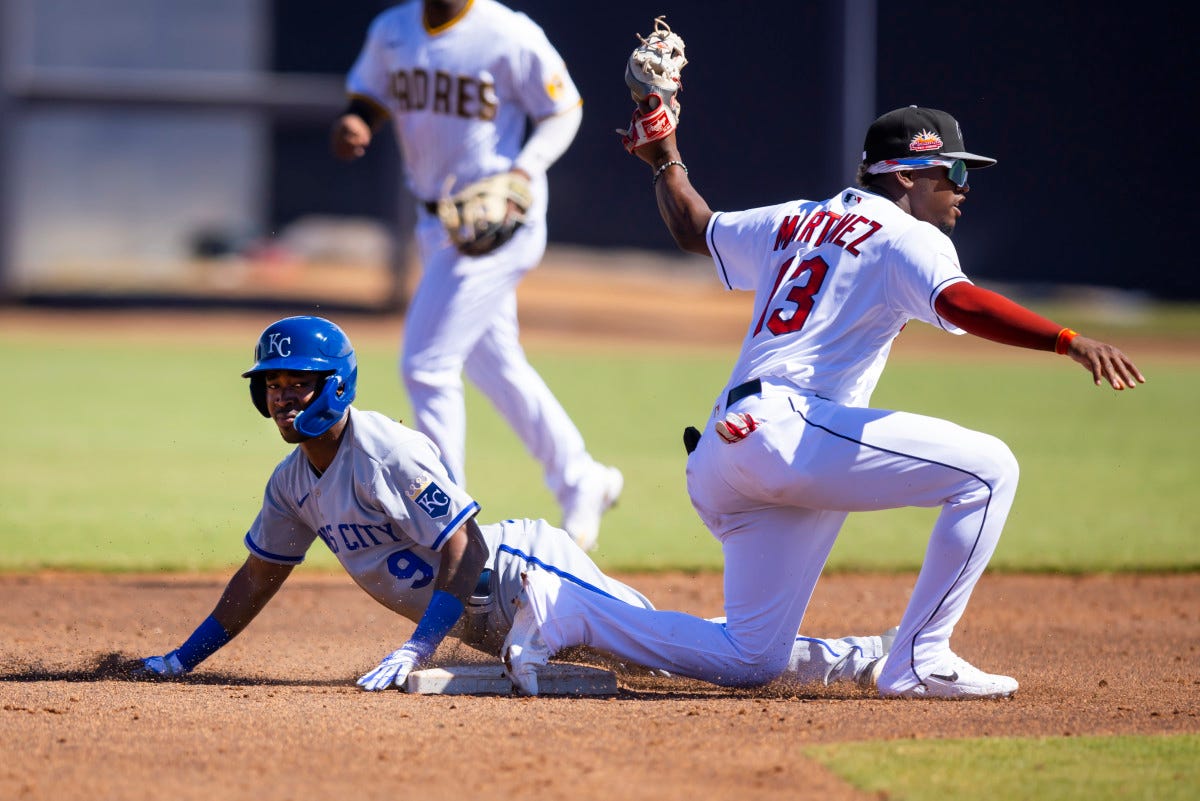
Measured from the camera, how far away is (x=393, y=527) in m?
4.23

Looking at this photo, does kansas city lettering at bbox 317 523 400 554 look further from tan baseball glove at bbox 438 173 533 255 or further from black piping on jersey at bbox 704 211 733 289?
tan baseball glove at bbox 438 173 533 255

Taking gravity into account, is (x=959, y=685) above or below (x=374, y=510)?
below

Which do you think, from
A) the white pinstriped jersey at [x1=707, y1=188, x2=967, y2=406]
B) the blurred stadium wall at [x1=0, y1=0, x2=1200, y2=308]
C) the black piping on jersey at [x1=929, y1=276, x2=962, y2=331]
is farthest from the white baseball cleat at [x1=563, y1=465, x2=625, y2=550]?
the blurred stadium wall at [x1=0, y1=0, x2=1200, y2=308]

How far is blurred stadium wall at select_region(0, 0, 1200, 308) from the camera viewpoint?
21.5 meters

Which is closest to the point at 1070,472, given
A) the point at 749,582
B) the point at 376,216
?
the point at 749,582

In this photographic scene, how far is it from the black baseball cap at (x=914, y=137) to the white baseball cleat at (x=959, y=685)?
1.42 m

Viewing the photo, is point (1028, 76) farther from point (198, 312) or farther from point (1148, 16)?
point (198, 312)

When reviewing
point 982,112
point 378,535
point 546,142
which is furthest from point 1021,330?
point 982,112

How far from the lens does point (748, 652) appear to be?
4.21 m

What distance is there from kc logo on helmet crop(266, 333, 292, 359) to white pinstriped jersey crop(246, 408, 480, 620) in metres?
0.31

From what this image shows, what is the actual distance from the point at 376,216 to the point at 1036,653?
20718 mm

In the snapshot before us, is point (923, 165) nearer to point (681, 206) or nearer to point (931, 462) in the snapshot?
point (681, 206)

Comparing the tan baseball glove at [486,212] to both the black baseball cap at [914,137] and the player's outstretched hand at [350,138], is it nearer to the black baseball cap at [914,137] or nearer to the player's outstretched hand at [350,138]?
the player's outstretched hand at [350,138]

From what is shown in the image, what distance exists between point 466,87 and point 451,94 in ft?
0.23
